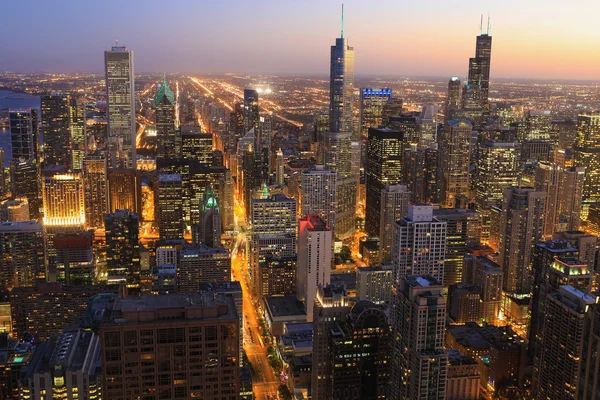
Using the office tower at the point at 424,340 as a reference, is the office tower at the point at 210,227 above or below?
below

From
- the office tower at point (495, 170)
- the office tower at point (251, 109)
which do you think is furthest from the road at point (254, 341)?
the office tower at point (251, 109)

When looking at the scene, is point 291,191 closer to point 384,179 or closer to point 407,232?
point 384,179

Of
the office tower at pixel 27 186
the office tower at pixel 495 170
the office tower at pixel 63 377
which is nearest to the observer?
the office tower at pixel 63 377

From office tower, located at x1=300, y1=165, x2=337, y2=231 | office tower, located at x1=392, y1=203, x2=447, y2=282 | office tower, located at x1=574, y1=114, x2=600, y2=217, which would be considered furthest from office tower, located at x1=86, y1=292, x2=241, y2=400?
office tower, located at x1=574, y1=114, x2=600, y2=217

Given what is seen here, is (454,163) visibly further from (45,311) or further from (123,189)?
(45,311)

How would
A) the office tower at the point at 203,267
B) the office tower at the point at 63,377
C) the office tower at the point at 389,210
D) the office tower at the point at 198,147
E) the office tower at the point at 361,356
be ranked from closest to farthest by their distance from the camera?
the office tower at the point at 63,377 < the office tower at the point at 361,356 < the office tower at the point at 203,267 < the office tower at the point at 389,210 < the office tower at the point at 198,147

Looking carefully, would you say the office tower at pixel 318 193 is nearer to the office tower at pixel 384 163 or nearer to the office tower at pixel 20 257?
the office tower at pixel 384 163

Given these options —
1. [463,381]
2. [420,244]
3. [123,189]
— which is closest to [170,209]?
[123,189]
